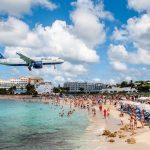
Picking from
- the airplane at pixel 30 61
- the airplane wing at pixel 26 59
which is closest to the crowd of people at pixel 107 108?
the airplane at pixel 30 61

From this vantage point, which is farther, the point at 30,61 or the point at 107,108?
the point at 30,61

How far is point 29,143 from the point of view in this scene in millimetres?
36688

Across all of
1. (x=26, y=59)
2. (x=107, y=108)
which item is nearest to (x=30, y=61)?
(x=26, y=59)

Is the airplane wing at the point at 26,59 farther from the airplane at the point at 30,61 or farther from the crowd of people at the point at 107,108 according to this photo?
the crowd of people at the point at 107,108

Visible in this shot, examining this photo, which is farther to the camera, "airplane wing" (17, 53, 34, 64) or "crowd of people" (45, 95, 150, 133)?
"airplane wing" (17, 53, 34, 64)

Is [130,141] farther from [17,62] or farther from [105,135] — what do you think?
[17,62]

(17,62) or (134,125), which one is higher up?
(17,62)

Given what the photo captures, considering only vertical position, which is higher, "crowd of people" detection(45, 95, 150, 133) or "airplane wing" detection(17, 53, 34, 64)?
"airplane wing" detection(17, 53, 34, 64)

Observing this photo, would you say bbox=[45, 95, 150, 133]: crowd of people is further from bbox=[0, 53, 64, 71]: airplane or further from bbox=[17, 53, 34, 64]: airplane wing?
bbox=[17, 53, 34, 64]: airplane wing

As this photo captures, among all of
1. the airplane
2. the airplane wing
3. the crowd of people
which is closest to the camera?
the crowd of people

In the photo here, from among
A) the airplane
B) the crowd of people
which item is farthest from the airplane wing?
the crowd of people

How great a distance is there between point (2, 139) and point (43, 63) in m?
56.6

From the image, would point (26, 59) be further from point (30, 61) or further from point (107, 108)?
point (107, 108)

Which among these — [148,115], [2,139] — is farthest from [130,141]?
[148,115]
